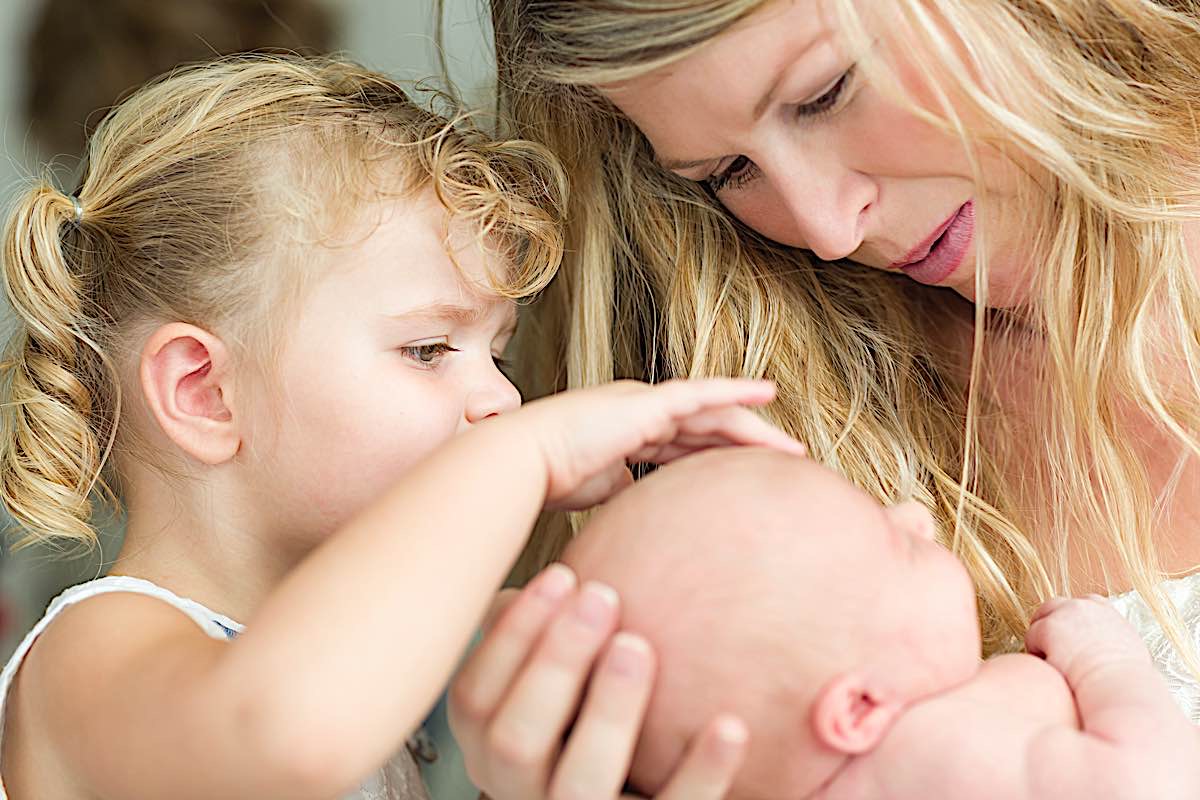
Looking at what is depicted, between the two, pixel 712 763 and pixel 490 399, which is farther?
pixel 490 399

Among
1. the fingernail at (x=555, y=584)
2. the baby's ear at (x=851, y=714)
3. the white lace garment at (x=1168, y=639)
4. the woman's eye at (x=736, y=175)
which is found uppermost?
the woman's eye at (x=736, y=175)

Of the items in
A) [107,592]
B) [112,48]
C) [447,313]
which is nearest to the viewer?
[107,592]

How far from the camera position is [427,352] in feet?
4.22

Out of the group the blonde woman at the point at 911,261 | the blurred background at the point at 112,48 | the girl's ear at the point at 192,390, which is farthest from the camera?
the blurred background at the point at 112,48

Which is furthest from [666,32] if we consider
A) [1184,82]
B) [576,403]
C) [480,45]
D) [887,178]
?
[480,45]

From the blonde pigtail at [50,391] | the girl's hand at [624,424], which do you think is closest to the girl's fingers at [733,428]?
the girl's hand at [624,424]

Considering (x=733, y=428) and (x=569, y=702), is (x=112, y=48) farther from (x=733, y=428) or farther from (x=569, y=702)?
(x=569, y=702)

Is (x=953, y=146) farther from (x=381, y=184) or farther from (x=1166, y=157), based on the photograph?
(x=381, y=184)

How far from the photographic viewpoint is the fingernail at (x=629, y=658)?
863 mm

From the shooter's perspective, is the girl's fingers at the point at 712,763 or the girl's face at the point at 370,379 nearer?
the girl's fingers at the point at 712,763

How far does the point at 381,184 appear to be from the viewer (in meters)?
1.30

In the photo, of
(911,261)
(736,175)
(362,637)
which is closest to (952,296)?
(911,261)

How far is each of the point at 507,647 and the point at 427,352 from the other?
0.45 meters

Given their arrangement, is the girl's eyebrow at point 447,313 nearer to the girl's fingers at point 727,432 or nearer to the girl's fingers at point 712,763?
the girl's fingers at point 727,432
